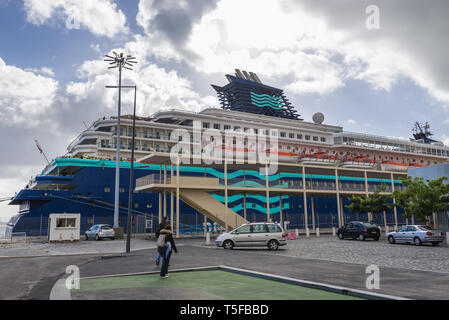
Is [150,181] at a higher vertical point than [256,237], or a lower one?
higher

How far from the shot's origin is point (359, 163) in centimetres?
5291

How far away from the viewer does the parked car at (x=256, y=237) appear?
19547mm

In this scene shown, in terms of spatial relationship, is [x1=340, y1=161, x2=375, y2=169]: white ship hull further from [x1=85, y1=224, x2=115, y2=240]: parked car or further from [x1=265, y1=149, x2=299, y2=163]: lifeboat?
[x1=85, y1=224, x2=115, y2=240]: parked car

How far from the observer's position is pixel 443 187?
24.0m

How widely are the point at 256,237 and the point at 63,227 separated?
16363mm

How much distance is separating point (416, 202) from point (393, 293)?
67.0 ft

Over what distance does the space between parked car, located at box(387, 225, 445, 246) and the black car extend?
254 cm

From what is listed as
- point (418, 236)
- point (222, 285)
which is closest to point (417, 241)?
point (418, 236)

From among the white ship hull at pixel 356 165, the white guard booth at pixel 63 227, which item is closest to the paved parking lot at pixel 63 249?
the white guard booth at pixel 63 227

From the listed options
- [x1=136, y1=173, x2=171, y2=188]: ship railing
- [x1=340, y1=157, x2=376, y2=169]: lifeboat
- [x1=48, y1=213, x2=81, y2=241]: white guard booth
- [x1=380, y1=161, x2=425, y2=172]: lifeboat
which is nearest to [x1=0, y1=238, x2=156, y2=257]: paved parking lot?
[x1=48, y1=213, x2=81, y2=241]: white guard booth

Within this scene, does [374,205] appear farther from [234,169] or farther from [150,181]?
[150,181]

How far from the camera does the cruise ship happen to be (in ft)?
106

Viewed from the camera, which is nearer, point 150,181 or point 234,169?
point 150,181

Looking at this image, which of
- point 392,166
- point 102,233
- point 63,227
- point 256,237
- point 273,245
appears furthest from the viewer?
point 392,166
